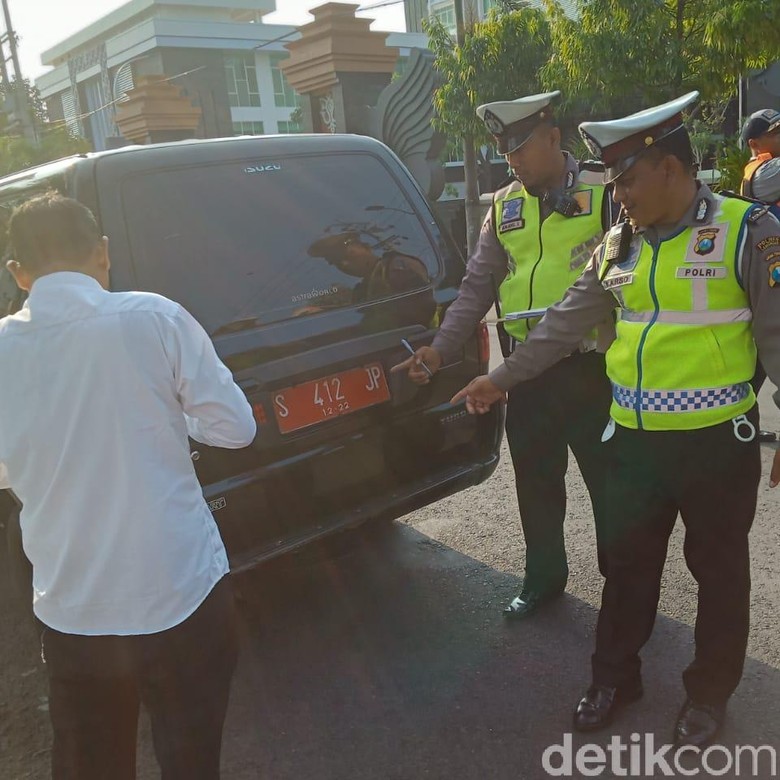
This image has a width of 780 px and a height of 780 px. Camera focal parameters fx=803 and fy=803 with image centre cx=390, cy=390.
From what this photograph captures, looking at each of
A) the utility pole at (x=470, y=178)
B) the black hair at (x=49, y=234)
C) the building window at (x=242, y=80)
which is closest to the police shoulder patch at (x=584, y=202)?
the black hair at (x=49, y=234)

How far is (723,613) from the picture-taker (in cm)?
231

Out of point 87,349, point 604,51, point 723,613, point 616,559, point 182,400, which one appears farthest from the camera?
point 604,51

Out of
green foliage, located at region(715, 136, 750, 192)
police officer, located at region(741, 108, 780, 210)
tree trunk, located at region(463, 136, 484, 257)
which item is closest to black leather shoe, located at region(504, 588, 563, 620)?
police officer, located at region(741, 108, 780, 210)

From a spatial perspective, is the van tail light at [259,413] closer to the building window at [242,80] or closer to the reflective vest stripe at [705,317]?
the reflective vest stripe at [705,317]

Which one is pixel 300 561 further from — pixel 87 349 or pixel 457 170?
pixel 457 170

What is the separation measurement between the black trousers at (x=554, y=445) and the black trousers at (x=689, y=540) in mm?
492

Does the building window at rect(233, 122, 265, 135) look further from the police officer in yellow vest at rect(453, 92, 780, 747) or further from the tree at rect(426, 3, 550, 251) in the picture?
the police officer in yellow vest at rect(453, 92, 780, 747)

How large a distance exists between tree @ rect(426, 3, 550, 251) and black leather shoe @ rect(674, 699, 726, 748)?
45.6 ft

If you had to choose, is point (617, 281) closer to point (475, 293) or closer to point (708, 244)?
point (708, 244)

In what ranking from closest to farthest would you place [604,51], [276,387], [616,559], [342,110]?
[616,559]
[276,387]
[604,51]
[342,110]

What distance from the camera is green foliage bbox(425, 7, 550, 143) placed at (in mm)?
15281

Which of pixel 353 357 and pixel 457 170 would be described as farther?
pixel 457 170

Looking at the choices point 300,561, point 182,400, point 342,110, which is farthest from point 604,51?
point 182,400

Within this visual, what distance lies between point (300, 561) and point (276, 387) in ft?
2.14
